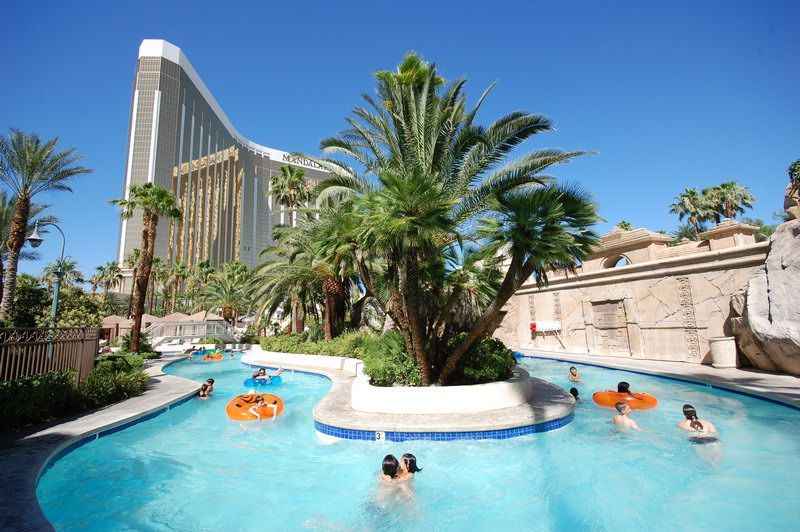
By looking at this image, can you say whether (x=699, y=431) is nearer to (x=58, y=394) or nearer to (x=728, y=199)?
(x=58, y=394)

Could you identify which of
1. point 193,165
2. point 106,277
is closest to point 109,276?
point 106,277

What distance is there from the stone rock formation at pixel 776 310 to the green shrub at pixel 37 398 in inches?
750

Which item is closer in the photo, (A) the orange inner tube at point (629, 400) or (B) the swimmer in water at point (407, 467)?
(B) the swimmer in water at point (407, 467)

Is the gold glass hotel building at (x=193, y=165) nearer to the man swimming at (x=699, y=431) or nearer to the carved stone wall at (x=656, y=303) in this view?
the carved stone wall at (x=656, y=303)

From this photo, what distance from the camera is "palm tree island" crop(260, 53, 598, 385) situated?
8.05 meters

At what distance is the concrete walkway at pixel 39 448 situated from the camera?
4.12 metres

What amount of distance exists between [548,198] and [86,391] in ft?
38.3

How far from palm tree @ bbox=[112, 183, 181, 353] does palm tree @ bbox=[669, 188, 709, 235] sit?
4051cm

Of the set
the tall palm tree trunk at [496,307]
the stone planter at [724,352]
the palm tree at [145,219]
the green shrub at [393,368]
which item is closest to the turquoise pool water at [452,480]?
the green shrub at [393,368]

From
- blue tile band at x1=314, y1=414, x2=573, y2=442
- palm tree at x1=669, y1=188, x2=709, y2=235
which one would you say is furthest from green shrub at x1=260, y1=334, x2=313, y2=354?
palm tree at x1=669, y1=188, x2=709, y2=235

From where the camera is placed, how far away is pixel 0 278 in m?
16.8

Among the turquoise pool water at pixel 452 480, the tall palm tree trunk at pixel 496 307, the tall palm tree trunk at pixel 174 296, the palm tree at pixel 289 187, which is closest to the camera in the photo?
the turquoise pool water at pixel 452 480

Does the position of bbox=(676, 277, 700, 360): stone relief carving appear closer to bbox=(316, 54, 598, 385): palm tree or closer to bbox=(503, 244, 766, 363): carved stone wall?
bbox=(503, 244, 766, 363): carved stone wall

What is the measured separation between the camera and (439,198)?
8.00m
